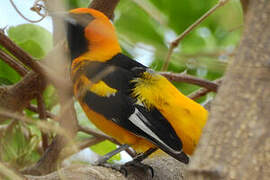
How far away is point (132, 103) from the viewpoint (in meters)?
1.61

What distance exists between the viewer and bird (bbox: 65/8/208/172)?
5.07ft

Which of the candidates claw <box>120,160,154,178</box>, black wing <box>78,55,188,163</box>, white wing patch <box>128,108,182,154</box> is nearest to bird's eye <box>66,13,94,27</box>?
black wing <box>78,55,188,163</box>

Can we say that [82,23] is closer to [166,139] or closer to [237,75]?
[166,139]

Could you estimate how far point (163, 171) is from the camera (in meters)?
1.70

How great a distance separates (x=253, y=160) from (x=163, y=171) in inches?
42.0

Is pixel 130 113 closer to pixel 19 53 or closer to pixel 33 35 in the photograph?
pixel 19 53

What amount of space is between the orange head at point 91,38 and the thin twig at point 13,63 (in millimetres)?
269

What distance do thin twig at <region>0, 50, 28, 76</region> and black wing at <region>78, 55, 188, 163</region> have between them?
32cm

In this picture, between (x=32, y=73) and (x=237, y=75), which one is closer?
(x=237, y=75)

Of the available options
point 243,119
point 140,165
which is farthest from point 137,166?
point 243,119

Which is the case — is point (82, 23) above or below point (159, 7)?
above

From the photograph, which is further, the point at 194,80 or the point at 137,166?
the point at 194,80

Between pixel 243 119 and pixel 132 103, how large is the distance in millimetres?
962

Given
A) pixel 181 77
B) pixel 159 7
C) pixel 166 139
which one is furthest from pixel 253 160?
pixel 159 7
